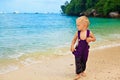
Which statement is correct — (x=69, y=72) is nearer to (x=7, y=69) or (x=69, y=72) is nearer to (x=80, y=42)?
(x=80, y=42)

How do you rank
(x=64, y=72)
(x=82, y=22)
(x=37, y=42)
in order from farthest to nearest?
(x=37, y=42) < (x=64, y=72) < (x=82, y=22)

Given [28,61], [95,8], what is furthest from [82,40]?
[95,8]

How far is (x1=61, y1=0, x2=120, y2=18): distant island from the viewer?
71.1 m

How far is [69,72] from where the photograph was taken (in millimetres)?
7242

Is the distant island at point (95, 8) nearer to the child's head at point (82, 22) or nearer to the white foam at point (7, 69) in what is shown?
the white foam at point (7, 69)

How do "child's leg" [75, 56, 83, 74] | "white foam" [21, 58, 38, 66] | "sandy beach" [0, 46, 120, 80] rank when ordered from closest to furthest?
1. "child's leg" [75, 56, 83, 74]
2. "sandy beach" [0, 46, 120, 80]
3. "white foam" [21, 58, 38, 66]

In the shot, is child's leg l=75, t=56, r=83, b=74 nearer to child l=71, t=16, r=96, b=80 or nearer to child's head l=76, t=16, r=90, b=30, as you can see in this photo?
child l=71, t=16, r=96, b=80

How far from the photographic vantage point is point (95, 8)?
79.3 metres

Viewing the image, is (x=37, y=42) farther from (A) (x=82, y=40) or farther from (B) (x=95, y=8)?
(B) (x=95, y=8)

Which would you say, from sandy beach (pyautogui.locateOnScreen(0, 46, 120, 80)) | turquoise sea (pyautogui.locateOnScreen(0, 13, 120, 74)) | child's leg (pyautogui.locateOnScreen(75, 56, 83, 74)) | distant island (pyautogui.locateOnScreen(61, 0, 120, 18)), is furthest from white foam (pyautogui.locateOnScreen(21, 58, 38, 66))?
distant island (pyautogui.locateOnScreen(61, 0, 120, 18))

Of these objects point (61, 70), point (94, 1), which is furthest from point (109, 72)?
point (94, 1)

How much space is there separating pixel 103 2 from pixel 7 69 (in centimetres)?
7159

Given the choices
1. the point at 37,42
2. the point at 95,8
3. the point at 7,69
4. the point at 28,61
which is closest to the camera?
the point at 7,69

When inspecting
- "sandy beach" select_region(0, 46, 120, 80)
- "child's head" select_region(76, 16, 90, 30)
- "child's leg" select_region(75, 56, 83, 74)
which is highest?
"child's head" select_region(76, 16, 90, 30)
